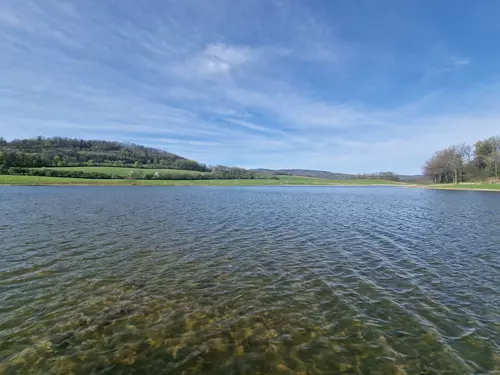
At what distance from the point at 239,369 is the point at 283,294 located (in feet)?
13.0

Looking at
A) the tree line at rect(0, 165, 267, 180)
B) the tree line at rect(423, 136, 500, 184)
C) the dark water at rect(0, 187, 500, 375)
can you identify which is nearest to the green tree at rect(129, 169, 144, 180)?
the tree line at rect(0, 165, 267, 180)

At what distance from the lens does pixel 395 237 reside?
1852 centimetres

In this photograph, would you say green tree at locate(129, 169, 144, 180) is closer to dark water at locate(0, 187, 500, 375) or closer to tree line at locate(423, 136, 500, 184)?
dark water at locate(0, 187, 500, 375)

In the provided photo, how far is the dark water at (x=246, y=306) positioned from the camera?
5.82 meters

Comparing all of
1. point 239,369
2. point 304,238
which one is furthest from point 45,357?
point 304,238

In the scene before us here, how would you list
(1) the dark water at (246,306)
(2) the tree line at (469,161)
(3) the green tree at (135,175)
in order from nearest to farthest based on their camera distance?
(1) the dark water at (246,306) → (2) the tree line at (469,161) → (3) the green tree at (135,175)

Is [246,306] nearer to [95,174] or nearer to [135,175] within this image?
[135,175]

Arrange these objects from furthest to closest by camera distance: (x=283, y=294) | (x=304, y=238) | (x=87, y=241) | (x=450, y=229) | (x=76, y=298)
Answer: (x=450, y=229)
(x=304, y=238)
(x=87, y=241)
(x=283, y=294)
(x=76, y=298)

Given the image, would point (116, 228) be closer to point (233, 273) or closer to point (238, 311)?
point (233, 273)

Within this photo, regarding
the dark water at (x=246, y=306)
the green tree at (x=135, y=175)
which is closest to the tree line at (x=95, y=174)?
the green tree at (x=135, y=175)

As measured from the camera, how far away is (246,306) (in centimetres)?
821

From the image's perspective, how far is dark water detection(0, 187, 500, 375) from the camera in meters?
5.82

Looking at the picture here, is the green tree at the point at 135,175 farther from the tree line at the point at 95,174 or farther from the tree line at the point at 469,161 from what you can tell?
the tree line at the point at 469,161

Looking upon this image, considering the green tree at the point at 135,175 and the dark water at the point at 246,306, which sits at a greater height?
the green tree at the point at 135,175
